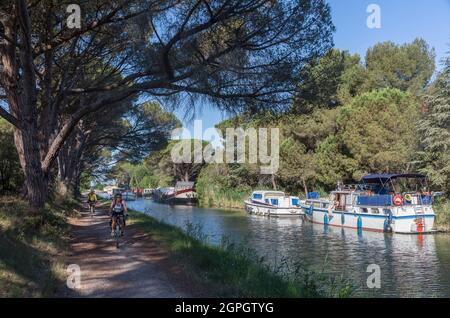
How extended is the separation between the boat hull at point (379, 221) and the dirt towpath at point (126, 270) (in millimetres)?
17839

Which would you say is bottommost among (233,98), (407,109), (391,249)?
(391,249)

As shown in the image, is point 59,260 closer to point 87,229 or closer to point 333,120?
point 87,229

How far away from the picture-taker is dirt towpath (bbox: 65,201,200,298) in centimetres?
832

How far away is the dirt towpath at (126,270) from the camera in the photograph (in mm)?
8320

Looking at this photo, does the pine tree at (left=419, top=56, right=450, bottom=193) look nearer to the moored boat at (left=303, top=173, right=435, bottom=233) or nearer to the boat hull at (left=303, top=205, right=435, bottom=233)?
the moored boat at (left=303, top=173, right=435, bottom=233)

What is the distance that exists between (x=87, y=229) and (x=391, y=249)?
1362cm

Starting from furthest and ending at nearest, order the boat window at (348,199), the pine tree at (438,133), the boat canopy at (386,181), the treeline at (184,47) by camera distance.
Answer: the boat window at (348,199)
the boat canopy at (386,181)
the pine tree at (438,133)
the treeline at (184,47)

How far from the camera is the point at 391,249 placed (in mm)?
22516

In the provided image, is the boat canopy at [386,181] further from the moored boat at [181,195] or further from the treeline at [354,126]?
the moored boat at [181,195]

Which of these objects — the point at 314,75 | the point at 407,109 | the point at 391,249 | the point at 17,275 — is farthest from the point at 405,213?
the point at 17,275

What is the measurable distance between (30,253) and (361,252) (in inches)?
596

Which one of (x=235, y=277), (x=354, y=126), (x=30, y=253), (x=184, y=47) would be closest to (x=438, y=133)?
(x=354, y=126)

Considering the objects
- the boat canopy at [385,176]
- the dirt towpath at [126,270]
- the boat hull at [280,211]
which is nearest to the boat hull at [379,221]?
the boat canopy at [385,176]

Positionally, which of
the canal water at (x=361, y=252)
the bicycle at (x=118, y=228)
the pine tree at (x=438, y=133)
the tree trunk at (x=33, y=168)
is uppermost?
the pine tree at (x=438, y=133)
